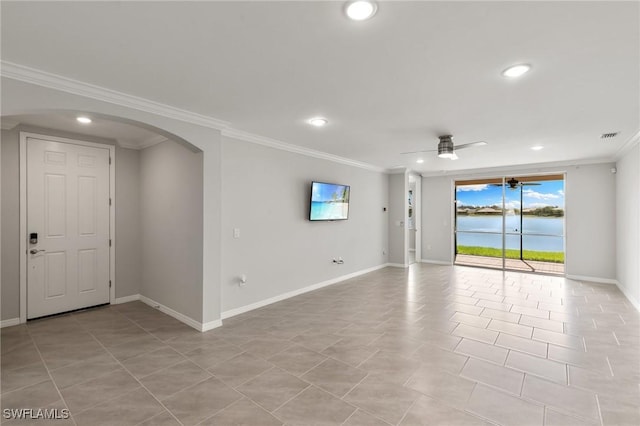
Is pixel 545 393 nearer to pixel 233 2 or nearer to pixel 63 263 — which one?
pixel 233 2

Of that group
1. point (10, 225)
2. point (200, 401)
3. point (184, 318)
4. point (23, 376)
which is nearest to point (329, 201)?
point (184, 318)

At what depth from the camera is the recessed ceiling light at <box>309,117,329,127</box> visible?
3.59m

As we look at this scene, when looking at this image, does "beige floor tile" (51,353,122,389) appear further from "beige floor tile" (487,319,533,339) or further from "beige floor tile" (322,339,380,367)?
"beige floor tile" (487,319,533,339)

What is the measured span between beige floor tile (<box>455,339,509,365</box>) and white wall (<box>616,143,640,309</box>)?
3173mm

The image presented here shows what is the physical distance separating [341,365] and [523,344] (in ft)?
6.90

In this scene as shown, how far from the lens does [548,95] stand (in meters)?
2.79

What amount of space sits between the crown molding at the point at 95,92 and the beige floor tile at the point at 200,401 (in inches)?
108

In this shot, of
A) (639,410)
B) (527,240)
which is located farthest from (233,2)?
(527,240)

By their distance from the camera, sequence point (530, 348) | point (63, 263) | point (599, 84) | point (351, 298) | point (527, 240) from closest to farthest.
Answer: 1. point (599, 84)
2. point (530, 348)
3. point (63, 263)
4. point (351, 298)
5. point (527, 240)

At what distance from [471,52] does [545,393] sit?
272cm

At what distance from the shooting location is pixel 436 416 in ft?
6.88

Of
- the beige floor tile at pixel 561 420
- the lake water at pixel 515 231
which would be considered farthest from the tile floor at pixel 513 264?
the beige floor tile at pixel 561 420

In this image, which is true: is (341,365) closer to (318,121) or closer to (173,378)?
(173,378)

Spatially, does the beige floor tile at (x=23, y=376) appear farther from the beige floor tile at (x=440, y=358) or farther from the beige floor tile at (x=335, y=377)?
the beige floor tile at (x=440, y=358)
